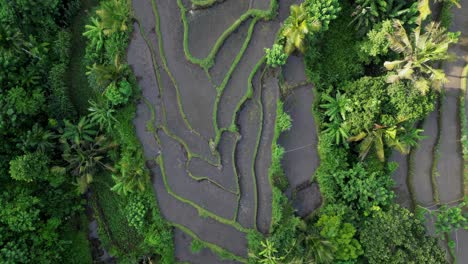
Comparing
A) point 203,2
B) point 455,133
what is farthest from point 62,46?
point 455,133

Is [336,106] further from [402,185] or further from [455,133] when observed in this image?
[455,133]

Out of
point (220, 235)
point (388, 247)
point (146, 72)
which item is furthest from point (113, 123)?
point (388, 247)

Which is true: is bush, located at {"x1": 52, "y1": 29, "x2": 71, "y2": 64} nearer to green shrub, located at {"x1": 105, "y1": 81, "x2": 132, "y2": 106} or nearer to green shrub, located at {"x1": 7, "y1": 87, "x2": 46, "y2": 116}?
green shrub, located at {"x1": 7, "y1": 87, "x2": 46, "y2": 116}

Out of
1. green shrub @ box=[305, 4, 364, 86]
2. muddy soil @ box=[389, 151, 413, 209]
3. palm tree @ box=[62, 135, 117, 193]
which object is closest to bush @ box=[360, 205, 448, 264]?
muddy soil @ box=[389, 151, 413, 209]

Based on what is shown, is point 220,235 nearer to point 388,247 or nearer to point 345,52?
point 388,247

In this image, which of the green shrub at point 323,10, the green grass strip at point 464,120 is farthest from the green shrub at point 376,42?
the green grass strip at point 464,120

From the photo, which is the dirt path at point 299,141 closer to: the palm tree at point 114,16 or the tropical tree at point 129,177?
the tropical tree at point 129,177
